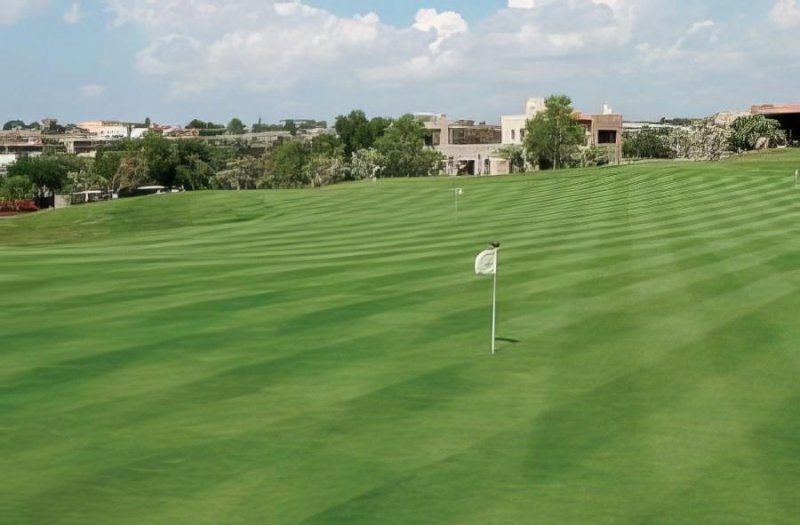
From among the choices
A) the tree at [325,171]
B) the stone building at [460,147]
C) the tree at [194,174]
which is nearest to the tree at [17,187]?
the tree at [194,174]

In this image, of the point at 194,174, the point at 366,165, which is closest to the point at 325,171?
the point at 366,165

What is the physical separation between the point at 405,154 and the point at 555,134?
18123 millimetres

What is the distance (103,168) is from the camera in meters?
117

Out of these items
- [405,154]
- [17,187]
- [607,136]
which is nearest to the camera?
[17,187]

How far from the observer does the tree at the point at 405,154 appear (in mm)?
103250

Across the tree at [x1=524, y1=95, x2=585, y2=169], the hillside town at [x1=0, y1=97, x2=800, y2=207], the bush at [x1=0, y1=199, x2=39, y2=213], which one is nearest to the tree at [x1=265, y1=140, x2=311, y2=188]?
the hillside town at [x1=0, y1=97, x2=800, y2=207]

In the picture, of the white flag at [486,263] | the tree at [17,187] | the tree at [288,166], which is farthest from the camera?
the tree at [288,166]

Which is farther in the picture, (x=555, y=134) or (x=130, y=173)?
(x=130, y=173)

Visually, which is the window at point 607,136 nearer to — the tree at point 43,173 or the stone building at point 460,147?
the stone building at point 460,147

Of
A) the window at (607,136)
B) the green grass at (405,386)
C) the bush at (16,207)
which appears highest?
the window at (607,136)

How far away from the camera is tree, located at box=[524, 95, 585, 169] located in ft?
297

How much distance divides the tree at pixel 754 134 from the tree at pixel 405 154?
96.8ft

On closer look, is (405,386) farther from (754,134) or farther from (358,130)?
(358,130)

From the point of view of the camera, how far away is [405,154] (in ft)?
339
